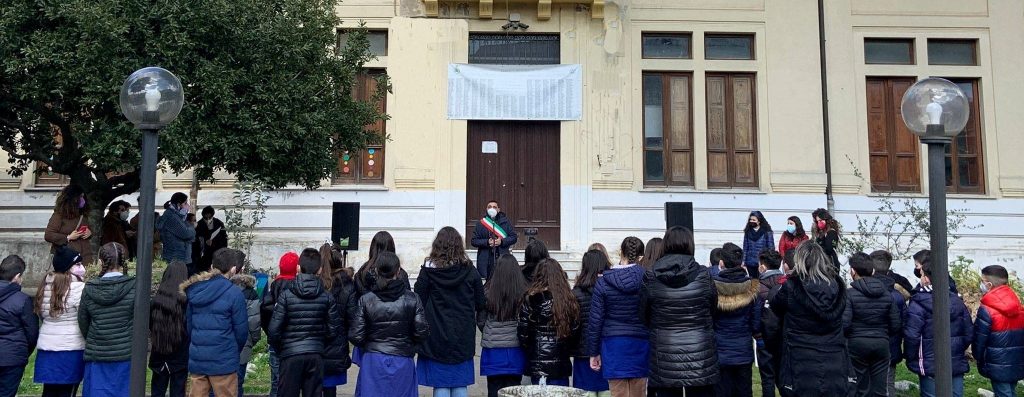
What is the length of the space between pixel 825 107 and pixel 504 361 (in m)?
12.9

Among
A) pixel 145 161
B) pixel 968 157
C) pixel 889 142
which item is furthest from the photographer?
pixel 968 157

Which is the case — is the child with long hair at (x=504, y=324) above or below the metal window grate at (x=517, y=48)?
below

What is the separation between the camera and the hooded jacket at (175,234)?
11641mm

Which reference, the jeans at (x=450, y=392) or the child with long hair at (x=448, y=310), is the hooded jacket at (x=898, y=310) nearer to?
the child with long hair at (x=448, y=310)

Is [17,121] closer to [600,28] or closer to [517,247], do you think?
[517,247]

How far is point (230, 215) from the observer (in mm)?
12844

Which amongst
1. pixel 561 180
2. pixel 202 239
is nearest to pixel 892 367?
pixel 561 180

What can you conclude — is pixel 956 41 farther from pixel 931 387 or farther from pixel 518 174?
pixel 931 387

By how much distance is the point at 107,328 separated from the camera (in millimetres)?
6770

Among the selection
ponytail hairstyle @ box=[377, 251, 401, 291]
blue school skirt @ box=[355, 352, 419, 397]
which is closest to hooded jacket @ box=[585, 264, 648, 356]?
blue school skirt @ box=[355, 352, 419, 397]

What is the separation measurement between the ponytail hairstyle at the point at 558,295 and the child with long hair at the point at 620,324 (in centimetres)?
20

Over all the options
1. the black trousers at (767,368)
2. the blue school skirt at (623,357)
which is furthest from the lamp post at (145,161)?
the black trousers at (767,368)

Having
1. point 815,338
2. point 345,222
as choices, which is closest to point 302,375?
point 815,338

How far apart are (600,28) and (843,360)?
40.5 ft
